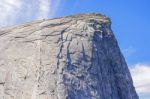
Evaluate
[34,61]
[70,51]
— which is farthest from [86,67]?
[34,61]

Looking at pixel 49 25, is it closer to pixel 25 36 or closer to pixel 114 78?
pixel 25 36

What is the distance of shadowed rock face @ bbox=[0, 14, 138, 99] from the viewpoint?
15875 mm

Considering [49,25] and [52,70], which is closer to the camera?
[52,70]

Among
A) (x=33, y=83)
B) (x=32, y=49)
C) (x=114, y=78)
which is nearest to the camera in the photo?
(x=33, y=83)

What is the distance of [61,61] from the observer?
53.6 ft

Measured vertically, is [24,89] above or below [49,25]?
below

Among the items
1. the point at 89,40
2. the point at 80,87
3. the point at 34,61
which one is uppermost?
the point at 89,40

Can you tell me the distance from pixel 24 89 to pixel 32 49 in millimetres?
1849

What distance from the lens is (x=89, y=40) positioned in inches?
690

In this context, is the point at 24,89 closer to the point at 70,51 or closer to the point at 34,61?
the point at 34,61

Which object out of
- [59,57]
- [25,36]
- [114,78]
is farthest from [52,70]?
[114,78]

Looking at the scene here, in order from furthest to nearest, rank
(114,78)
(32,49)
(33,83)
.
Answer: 1. (114,78)
2. (32,49)
3. (33,83)

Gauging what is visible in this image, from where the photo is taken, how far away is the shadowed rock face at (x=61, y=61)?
1588cm

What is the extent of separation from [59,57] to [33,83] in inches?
58.6
